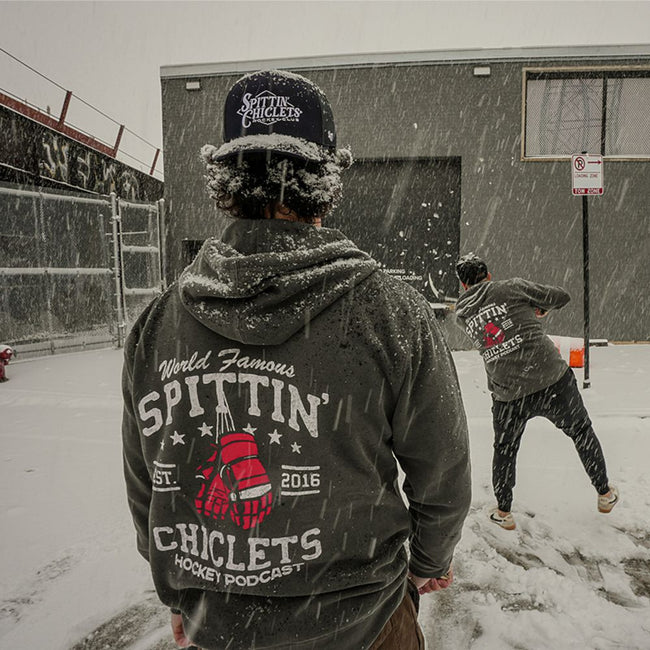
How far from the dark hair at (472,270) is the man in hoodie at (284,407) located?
258 cm

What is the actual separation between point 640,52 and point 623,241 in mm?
3588

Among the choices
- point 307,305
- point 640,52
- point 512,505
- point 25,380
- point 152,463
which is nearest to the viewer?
point 307,305

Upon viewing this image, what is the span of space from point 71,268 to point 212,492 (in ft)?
35.2

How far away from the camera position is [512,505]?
3.86 metres

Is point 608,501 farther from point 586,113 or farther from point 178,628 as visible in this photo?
point 586,113

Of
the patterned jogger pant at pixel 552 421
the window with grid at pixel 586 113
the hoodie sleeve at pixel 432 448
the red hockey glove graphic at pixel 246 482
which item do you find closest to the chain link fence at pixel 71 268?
the window with grid at pixel 586 113

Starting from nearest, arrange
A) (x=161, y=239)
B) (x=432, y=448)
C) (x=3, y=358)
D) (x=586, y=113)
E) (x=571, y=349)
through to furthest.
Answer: (x=432, y=448)
(x=571, y=349)
(x=3, y=358)
(x=586, y=113)
(x=161, y=239)

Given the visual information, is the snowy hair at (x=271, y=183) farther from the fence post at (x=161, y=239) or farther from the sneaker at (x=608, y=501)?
the fence post at (x=161, y=239)

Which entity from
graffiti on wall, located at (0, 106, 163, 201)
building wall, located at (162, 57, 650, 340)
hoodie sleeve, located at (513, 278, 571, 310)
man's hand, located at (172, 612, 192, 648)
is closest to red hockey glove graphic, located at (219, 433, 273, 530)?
man's hand, located at (172, 612, 192, 648)

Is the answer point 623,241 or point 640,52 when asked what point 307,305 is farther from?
point 640,52

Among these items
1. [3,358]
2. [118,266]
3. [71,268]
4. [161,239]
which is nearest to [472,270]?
[3,358]

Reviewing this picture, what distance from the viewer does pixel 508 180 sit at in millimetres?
10086

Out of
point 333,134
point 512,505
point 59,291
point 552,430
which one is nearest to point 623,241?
point 552,430

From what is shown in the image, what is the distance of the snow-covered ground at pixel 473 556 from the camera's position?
101 inches
